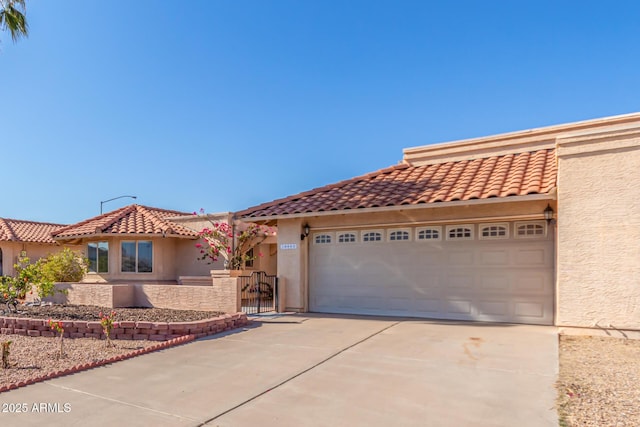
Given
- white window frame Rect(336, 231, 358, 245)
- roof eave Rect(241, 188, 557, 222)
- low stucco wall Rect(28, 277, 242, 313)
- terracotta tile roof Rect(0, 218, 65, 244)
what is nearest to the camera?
roof eave Rect(241, 188, 557, 222)

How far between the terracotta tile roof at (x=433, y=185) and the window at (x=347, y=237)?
101cm

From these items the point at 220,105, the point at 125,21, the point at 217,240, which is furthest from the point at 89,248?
the point at 125,21

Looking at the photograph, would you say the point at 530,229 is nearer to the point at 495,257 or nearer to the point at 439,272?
the point at 495,257

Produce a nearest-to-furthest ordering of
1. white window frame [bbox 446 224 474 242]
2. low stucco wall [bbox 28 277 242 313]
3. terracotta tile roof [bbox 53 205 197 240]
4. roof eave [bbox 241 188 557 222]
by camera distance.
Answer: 1. roof eave [bbox 241 188 557 222]
2. white window frame [bbox 446 224 474 242]
3. low stucco wall [bbox 28 277 242 313]
4. terracotta tile roof [bbox 53 205 197 240]

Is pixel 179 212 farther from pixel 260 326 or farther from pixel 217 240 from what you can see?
pixel 260 326

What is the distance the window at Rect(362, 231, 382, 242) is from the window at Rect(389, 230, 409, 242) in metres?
0.32

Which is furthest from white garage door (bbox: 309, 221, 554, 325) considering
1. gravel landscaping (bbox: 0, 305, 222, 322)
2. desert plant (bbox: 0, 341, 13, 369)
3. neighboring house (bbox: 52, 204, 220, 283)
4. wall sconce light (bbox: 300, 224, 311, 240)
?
neighboring house (bbox: 52, 204, 220, 283)

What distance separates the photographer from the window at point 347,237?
476 inches

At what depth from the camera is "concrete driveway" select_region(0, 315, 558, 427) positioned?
14.8 feet

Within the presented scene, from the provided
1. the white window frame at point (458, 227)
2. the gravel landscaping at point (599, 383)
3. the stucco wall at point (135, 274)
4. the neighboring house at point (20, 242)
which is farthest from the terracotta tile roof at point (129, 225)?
the gravel landscaping at point (599, 383)

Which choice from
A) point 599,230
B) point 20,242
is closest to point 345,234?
point 599,230

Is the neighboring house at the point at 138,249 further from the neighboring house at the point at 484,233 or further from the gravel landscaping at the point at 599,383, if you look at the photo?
the gravel landscaping at the point at 599,383

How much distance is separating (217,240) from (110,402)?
12.2 metres

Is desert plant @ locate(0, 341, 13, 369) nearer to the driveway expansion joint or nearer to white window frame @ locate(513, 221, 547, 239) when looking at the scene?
the driveway expansion joint
